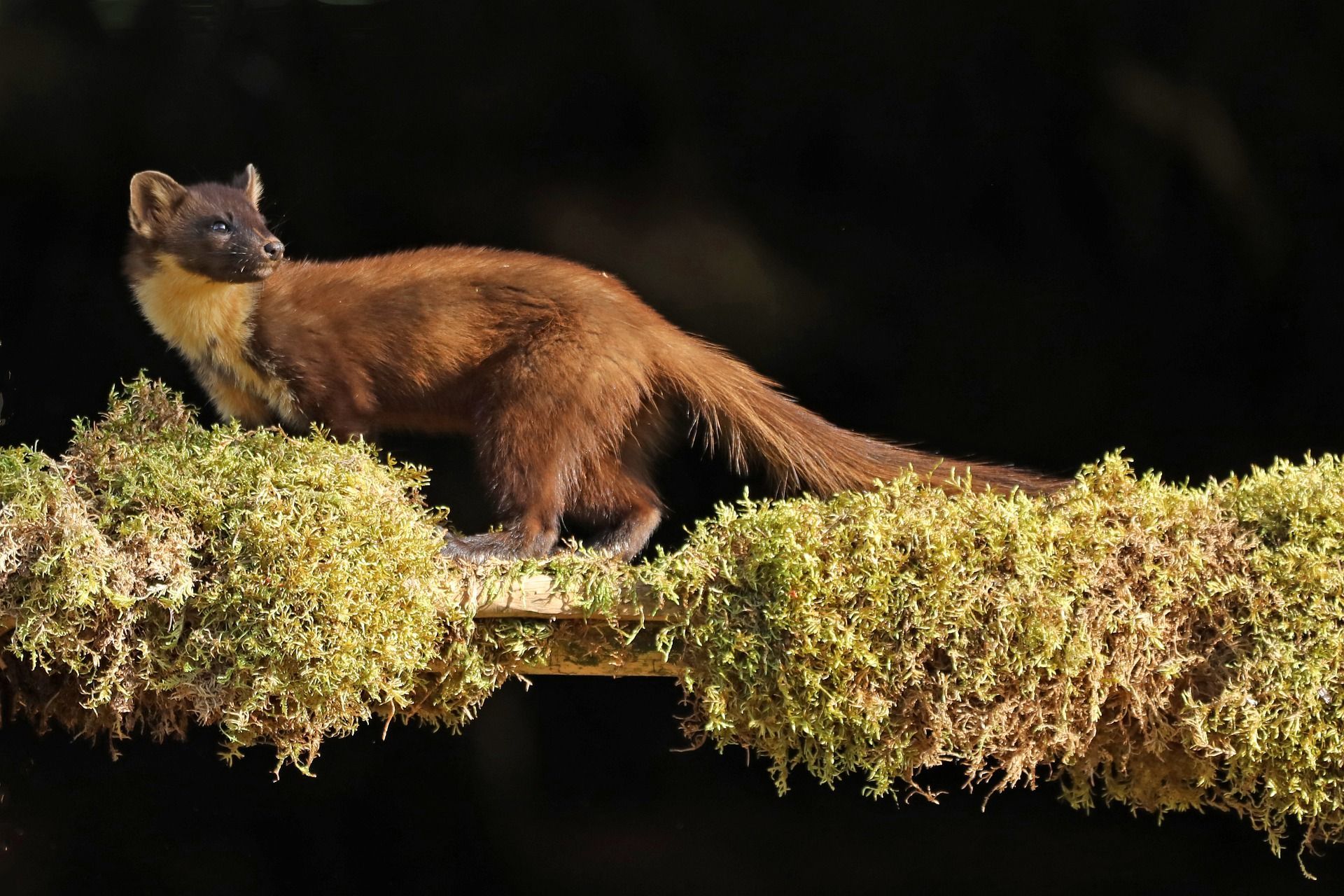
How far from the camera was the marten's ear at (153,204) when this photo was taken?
2.15 metres

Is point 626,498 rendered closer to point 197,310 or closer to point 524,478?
point 524,478

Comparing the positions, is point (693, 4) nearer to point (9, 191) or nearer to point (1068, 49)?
point (1068, 49)

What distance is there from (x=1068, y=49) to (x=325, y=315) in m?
1.54

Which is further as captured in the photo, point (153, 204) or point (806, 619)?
point (153, 204)

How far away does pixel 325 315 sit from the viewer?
2.21m

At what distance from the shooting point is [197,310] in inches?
84.7

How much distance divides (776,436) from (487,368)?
0.48 metres

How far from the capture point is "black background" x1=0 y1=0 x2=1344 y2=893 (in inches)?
103

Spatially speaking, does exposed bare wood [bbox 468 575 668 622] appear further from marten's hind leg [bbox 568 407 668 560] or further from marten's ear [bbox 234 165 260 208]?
marten's ear [bbox 234 165 260 208]

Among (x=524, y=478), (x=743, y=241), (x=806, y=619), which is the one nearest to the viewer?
(x=806, y=619)

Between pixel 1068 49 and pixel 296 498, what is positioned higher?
pixel 1068 49

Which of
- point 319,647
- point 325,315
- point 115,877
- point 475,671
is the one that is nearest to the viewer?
point 319,647

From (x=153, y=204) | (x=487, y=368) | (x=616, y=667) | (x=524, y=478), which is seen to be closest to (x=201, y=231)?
(x=153, y=204)

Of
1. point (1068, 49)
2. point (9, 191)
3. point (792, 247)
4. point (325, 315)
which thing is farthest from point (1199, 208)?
point (9, 191)
